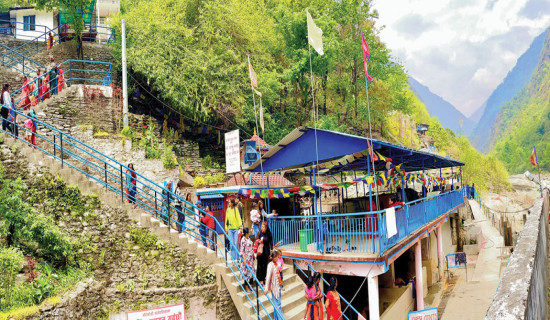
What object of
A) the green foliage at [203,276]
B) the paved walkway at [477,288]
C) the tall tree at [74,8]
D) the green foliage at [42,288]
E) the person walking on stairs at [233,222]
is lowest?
the paved walkway at [477,288]

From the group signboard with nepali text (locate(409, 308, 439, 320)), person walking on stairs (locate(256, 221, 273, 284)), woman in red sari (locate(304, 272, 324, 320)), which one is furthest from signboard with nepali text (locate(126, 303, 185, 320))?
signboard with nepali text (locate(409, 308, 439, 320))

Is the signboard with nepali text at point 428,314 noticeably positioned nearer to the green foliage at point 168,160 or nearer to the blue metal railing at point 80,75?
the green foliage at point 168,160

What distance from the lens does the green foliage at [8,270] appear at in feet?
24.0

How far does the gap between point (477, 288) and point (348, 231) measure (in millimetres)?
8564

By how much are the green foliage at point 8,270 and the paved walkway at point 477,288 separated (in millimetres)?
13012

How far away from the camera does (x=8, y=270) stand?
7766mm

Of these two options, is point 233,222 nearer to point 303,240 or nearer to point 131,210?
point 303,240

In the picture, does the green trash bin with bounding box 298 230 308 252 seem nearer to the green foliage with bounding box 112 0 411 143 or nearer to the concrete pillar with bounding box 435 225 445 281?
the concrete pillar with bounding box 435 225 445 281

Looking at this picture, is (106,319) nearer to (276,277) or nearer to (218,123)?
(276,277)

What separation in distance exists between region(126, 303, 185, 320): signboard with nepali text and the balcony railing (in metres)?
4.01

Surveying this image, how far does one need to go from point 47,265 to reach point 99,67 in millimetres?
16561

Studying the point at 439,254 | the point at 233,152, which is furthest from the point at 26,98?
the point at 439,254

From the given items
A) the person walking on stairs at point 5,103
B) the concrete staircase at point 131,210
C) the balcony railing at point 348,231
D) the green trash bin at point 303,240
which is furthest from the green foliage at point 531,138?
the person walking on stairs at point 5,103

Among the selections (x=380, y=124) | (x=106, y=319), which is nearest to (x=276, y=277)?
(x=106, y=319)
